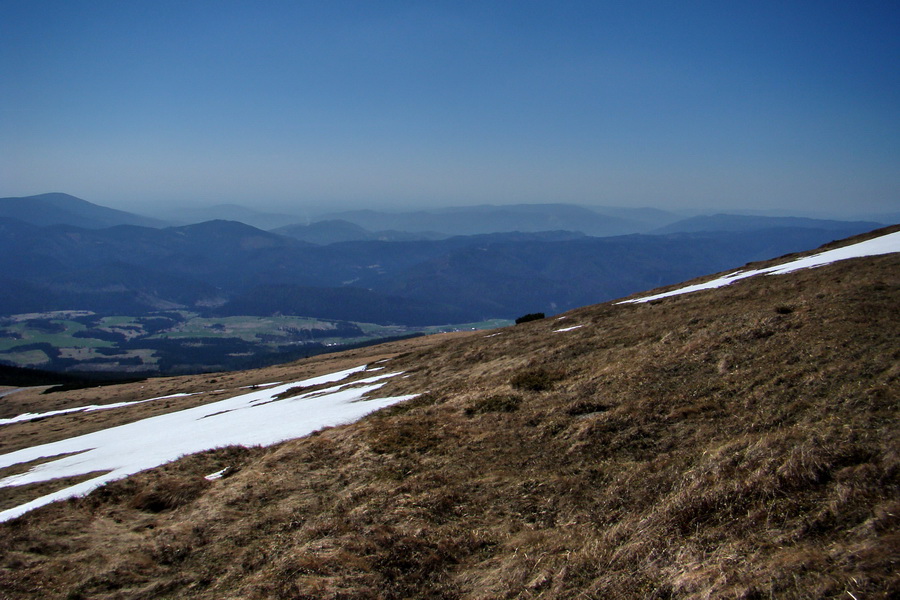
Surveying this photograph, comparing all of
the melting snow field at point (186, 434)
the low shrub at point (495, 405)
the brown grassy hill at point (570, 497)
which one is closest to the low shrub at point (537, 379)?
the brown grassy hill at point (570, 497)

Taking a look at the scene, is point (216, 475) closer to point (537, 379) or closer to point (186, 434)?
point (186, 434)

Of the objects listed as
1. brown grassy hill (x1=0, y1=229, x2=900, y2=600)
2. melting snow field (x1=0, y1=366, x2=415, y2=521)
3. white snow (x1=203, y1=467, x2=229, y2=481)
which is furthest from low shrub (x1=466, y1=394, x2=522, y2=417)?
white snow (x1=203, y1=467, x2=229, y2=481)

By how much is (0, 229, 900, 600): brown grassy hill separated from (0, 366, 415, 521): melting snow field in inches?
97.7

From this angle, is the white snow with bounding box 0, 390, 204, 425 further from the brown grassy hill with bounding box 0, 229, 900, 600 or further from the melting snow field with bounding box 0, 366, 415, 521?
the brown grassy hill with bounding box 0, 229, 900, 600

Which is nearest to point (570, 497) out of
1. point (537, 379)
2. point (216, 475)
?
point (537, 379)

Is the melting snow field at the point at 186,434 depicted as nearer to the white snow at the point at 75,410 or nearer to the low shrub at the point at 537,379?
the low shrub at the point at 537,379

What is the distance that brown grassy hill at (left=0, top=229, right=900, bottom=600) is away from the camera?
297 inches

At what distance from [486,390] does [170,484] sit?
11.2 metres

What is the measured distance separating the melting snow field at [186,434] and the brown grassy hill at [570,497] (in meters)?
2.48

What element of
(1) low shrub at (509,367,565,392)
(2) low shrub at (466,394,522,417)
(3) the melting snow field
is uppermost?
(1) low shrub at (509,367,565,392)

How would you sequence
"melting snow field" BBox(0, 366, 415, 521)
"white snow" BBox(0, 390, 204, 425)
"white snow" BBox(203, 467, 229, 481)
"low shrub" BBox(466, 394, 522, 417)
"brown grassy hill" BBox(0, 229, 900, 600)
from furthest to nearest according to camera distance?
"white snow" BBox(0, 390, 204, 425) < "melting snow field" BBox(0, 366, 415, 521) < "low shrub" BBox(466, 394, 522, 417) < "white snow" BBox(203, 467, 229, 481) < "brown grassy hill" BBox(0, 229, 900, 600)

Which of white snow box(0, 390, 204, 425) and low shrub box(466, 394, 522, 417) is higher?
low shrub box(466, 394, 522, 417)

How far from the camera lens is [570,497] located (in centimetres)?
1055

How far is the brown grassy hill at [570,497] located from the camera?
755 centimetres
